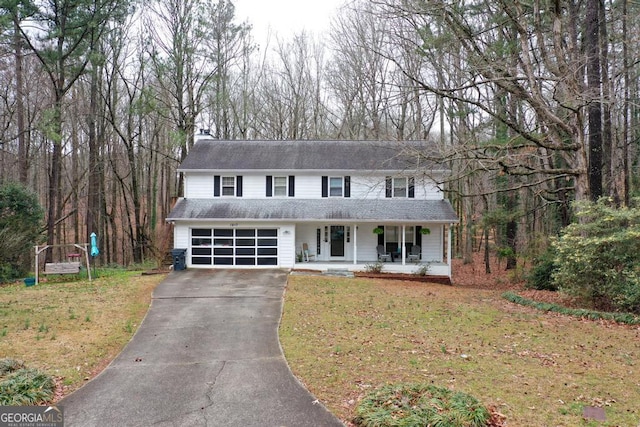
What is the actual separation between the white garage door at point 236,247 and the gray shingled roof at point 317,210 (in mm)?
823

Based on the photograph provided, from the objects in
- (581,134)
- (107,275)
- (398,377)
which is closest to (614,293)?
(581,134)

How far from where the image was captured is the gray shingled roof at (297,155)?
65.2 ft

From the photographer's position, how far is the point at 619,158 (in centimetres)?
2241

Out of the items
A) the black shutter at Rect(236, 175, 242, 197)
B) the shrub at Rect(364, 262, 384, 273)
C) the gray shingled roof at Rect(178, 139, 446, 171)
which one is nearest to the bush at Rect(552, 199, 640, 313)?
the shrub at Rect(364, 262, 384, 273)

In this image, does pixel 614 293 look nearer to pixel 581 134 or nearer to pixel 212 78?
pixel 581 134

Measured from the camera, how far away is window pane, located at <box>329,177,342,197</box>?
65.4ft

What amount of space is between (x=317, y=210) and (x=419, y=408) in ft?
47.1

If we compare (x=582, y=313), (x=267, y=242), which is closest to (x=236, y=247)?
(x=267, y=242)

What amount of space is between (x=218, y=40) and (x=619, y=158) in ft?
80.3

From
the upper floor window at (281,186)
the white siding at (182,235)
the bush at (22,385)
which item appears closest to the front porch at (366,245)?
the upper floor window at (281,186)

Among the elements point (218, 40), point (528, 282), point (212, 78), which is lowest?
point (528, 282)

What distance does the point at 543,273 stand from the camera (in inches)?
603

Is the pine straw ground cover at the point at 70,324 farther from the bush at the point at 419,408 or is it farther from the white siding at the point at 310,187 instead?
the white siding at the point at 310,187

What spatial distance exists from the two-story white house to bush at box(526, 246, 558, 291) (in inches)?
142
